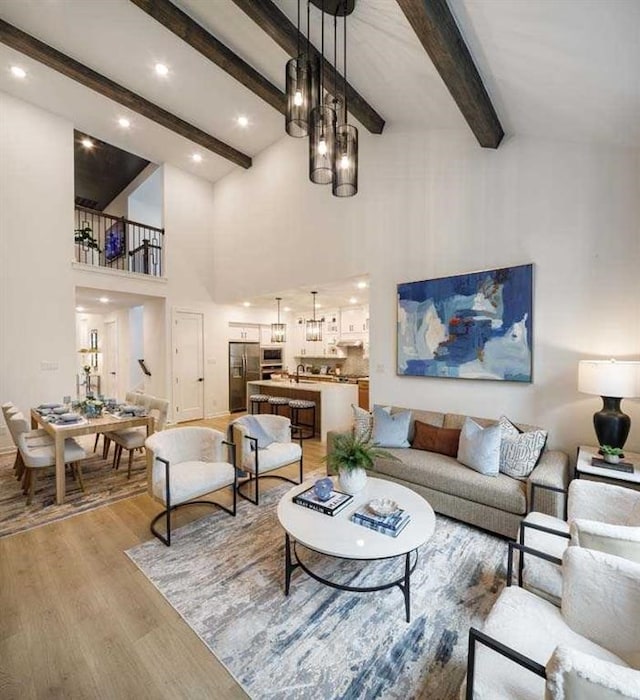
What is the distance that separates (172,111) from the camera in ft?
17.3

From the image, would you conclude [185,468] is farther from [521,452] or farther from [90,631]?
[521,452]

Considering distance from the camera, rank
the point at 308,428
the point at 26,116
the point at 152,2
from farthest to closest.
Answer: the point at 308,428 < the point at 26,116 < the point at 152,2

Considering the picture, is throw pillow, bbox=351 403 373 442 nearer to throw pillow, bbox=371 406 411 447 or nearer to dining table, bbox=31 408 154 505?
throw pillow, bbox=371 406 411 447

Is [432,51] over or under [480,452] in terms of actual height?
over

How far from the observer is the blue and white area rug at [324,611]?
59.9 inches

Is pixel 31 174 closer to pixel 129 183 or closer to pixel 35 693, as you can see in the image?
pixel 129 183

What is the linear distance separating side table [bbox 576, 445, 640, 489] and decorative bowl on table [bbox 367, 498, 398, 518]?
1.48 metres

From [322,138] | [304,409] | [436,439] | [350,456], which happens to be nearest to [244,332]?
[304,409]

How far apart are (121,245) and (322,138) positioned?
615cm

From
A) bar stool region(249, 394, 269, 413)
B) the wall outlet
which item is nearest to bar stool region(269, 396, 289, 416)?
bar stool region(249, 394, 269, 413)

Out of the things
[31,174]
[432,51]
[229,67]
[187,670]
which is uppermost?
[229,67]

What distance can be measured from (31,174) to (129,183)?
10.7ft

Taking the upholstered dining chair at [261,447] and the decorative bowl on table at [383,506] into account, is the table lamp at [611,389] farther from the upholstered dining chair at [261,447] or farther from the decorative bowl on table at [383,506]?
the upholstered dining chair at [261,447]

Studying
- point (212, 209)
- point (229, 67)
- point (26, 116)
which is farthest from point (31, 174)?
point (229, 67)
